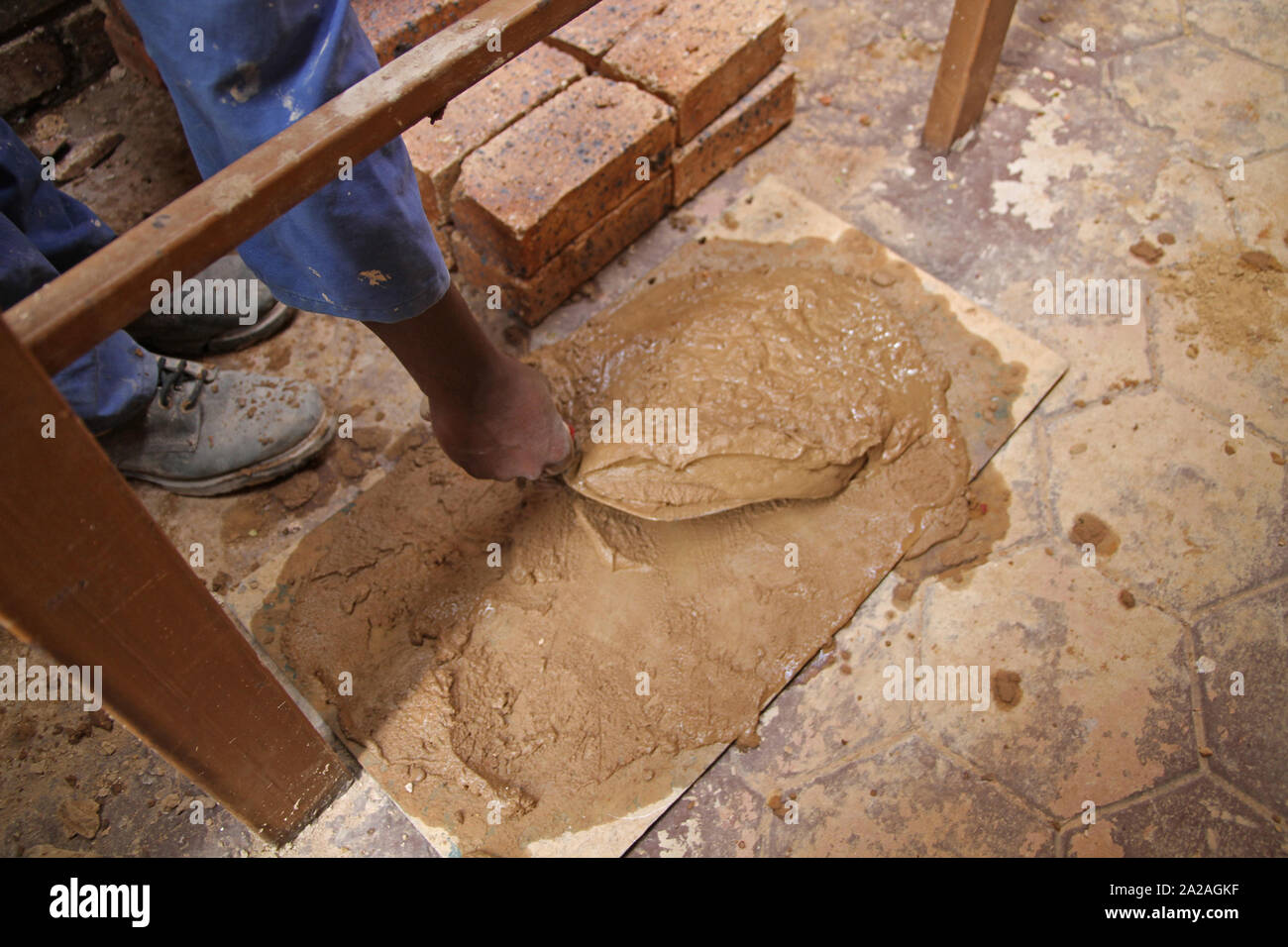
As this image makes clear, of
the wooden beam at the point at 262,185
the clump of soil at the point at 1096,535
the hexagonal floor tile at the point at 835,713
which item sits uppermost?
the wooden beam at the point at 262,185

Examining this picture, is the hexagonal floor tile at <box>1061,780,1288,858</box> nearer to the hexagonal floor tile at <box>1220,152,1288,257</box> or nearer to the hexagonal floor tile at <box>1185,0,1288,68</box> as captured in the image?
the hexagonal floor tile at <box>1220,152,1288,257</box>

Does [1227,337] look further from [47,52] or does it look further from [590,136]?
[47,52]

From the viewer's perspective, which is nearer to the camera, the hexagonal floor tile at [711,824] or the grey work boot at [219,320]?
the hexagonal floor tile at [711,824]

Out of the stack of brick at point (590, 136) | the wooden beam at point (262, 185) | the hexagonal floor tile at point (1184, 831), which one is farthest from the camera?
the stack of brick at point (590, 136)

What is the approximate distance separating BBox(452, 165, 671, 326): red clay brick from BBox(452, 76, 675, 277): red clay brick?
0.11 ft

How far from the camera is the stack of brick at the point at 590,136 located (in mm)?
2518

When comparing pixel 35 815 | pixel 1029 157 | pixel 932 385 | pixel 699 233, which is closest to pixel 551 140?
pixel 699 233

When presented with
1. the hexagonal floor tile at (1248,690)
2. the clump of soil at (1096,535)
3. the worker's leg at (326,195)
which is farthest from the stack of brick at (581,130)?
the hexagonal floor tile at (1248,690)

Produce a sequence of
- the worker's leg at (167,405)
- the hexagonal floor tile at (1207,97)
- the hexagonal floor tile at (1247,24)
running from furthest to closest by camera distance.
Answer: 1. the hexagonal floor tile at (1247,24)
2. the hexagonal floor tile at (1207,97)
3. the worker's leg at (167,405)

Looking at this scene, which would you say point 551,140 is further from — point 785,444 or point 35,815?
point 35,815

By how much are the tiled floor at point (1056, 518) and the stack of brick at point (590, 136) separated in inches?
5.8

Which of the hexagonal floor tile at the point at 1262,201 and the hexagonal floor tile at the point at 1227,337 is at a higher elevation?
the hexagonal floor tile at the point at 1262,201

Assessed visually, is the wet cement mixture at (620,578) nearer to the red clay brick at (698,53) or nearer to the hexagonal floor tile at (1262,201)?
the red clay brick at (698,53)

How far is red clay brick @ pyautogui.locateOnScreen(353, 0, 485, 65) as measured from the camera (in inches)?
106
